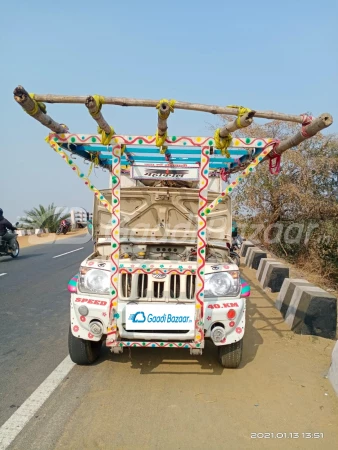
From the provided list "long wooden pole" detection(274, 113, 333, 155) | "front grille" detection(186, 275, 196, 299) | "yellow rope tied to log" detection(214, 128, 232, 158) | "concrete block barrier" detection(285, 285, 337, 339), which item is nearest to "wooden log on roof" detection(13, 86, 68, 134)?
"yellow rope tied to log" detection(214, 128, 232, 158)

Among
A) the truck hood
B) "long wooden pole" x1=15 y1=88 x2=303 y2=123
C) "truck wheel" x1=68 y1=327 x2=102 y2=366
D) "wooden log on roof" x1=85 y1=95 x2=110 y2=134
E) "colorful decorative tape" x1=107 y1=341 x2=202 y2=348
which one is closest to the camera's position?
"wooden log on roof" x1=85 y1=95 x2=110 y2=134

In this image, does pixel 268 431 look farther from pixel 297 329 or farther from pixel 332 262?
pixel 332 262

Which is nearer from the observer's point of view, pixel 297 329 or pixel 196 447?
pixel 196 447

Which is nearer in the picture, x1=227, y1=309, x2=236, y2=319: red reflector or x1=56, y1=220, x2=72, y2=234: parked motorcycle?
x1=227, y1=309, x2=236, y2=319: red reflector

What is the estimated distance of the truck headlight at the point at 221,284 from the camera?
4.12m

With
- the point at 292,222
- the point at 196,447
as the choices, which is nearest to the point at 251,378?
the point at 196,447

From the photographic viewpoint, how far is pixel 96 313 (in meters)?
4.01

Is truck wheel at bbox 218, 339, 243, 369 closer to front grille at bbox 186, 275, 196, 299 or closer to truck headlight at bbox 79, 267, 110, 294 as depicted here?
front grille at bbox 186, 275, 196, 299

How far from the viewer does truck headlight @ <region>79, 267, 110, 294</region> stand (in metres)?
4.11

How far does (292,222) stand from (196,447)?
13.2 meters

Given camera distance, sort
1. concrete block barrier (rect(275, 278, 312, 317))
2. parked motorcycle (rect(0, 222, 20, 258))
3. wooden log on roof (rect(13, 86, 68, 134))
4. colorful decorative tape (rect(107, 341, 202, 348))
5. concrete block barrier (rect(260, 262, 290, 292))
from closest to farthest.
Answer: wooden log on roof (rect(13, 86, 68, 134))
colorful decorative tape (rect(107, 341, 202, 348))
concrete block barrier (rect(275, 278, 312, 317))
concrete block barrier (rect(260, 262, 290, 292))
parked motorcycle (rect(0, 222, 20, 258))

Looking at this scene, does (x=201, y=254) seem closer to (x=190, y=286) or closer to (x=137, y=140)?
(x=190, y=286)

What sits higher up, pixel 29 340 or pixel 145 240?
pixel 145 240

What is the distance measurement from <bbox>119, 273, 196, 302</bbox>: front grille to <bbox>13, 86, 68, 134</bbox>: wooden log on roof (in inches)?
64.6
